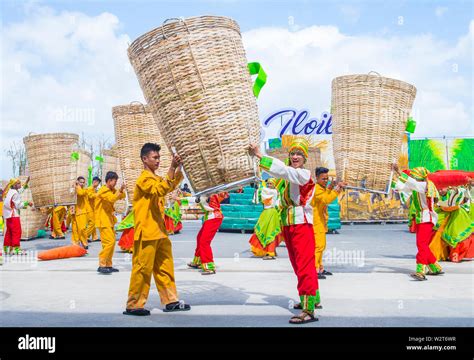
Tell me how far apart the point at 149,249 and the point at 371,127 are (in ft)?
9.16

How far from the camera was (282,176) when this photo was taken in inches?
171

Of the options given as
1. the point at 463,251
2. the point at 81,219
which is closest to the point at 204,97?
the point at 463,251

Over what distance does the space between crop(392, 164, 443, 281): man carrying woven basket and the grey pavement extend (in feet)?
0.82

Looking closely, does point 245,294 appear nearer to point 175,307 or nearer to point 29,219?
point 175,307

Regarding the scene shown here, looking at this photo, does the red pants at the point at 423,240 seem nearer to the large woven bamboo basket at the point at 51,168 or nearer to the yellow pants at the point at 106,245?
the yellow pants at the point at 106,245

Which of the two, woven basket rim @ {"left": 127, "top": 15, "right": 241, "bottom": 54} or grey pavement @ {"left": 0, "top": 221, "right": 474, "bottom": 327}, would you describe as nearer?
woven basket rim @ {"left": 127, "top": 15, "right": 241, "bottom": 54}

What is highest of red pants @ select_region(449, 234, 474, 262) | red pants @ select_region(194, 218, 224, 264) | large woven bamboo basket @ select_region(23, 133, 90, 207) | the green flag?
the green flag

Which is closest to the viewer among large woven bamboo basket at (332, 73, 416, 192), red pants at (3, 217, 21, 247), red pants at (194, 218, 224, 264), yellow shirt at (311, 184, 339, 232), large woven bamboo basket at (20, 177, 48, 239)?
large woven bamboo basket at (332, 73, 416, 192)

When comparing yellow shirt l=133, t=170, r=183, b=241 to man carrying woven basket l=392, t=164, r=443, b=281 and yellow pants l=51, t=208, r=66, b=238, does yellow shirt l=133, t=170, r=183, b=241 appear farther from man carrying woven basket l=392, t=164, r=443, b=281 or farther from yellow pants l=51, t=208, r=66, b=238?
yellow pants l=51, t=208, r=66, b=238

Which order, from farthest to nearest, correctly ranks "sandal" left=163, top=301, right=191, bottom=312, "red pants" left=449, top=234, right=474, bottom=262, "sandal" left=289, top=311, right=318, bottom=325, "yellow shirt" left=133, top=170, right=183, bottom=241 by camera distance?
"red pants" left=449, top=234, right=474, bottom=262
"sandal" left=163, top=301, right=191, bottom=312
"yellow shirt" left=133, top=170, right=183, bottom=241
"sandal" left=289, top=311, right=318, bottom=325

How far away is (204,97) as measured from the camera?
4.07m

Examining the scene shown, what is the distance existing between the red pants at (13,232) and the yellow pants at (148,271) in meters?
A: 5.89

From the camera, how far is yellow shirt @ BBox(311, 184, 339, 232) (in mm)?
6184

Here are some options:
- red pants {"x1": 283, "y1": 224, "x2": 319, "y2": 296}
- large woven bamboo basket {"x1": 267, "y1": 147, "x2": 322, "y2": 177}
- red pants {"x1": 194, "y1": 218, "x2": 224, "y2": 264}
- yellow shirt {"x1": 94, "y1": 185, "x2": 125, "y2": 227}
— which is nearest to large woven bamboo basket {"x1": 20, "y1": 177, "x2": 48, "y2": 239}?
yellow shirt {"x1": 94, "y1": 185, "x2": 125, "y2": 227}
